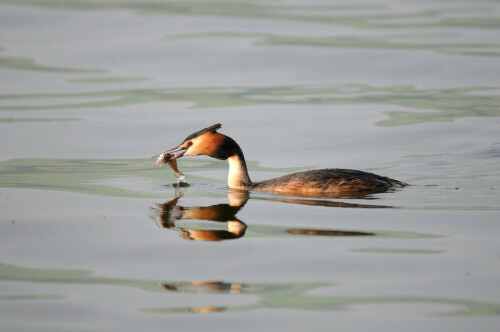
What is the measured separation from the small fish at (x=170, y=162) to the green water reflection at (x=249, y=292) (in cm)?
377

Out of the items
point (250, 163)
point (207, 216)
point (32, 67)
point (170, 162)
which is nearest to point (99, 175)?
point (170, 162)

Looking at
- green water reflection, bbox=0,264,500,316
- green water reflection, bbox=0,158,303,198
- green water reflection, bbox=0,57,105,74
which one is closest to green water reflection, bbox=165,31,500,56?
green water reflection, bbox=0,57,105,74

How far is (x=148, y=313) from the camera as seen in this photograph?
7137mm

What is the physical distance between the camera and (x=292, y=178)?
11414 millimetres

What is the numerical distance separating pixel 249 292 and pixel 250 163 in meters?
6.44

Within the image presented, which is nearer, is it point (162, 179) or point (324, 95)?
point (162, 179)

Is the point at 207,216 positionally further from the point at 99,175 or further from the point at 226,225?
the point at 99,175

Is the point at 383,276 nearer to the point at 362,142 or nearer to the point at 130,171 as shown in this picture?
the point at 130,171

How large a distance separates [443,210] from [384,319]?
3.57 meters

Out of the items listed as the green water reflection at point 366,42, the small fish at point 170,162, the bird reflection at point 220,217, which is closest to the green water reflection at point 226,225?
the bird reflection at point 220,217

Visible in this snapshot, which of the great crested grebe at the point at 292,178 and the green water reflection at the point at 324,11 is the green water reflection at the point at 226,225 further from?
the green water reflection at the point at 324,11

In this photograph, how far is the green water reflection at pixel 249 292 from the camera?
7.16 meters

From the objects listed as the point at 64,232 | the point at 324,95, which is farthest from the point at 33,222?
the point at 324,95

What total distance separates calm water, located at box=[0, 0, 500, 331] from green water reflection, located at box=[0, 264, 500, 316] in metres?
0.02
